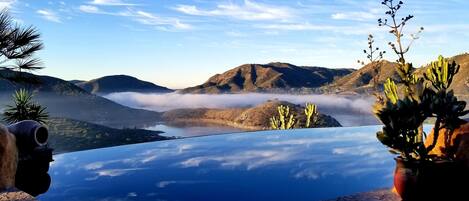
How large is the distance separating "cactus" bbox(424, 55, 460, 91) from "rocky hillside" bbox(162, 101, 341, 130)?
49514mm

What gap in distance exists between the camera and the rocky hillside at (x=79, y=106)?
11856 centimetres

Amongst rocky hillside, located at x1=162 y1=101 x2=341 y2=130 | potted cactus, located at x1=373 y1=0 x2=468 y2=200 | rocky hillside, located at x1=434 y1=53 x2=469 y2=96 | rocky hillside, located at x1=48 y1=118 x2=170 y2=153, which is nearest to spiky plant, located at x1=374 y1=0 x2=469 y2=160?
potted cactus, located at x1=373 y1=0 x2=468 y2=200

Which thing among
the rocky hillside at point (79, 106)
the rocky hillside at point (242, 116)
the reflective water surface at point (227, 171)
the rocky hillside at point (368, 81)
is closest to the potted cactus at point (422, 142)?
the reflective water surface at point (227, 171)

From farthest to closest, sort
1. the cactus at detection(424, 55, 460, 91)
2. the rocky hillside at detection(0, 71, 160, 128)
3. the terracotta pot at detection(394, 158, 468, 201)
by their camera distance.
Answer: the rocky hillside at detection(0, 71, 160, 128) → the cactus at detection(424, 55, 460, 91) → the terracotta pot at detection(394, 158, 468, 201)

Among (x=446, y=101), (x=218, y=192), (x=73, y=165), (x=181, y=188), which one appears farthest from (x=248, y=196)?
(x=73, y=165)

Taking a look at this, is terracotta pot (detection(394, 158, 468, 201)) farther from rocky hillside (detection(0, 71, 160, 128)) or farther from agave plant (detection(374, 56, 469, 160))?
rocky hillside (detection(0, 71, 160, 128))

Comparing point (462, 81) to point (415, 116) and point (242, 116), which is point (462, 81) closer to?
point (242, 116)

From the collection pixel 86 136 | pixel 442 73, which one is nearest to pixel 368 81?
pixel 86 136

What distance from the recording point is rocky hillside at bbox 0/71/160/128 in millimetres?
118562

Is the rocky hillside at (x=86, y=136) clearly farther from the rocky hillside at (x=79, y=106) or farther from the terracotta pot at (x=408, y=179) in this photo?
the rocky hillside at (x=79, y=106)

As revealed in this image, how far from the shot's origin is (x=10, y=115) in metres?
16.4

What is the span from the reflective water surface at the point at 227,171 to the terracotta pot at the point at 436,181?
65.7 inches

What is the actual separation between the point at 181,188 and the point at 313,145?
7.94 m

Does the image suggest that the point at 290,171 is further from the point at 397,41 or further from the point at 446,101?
the point at 397,41
